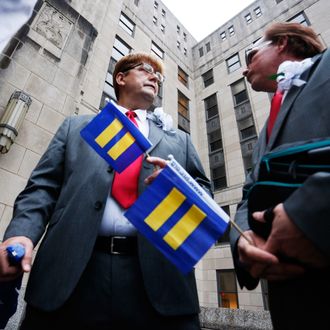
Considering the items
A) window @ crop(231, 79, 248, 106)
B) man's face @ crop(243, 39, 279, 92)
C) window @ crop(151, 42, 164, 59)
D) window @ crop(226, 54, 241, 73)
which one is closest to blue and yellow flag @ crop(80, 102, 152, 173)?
man's face @ crop(243, 39, 279, 92)

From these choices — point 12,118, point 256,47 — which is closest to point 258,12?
point 12,118

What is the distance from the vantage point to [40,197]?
5.86 feet

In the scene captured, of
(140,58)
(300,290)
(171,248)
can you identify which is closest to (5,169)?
(140,58)

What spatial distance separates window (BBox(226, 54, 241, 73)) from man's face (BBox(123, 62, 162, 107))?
21.7m

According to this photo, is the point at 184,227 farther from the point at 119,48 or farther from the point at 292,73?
the point at 119,48

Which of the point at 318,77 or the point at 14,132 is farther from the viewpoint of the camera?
the point at 14,132

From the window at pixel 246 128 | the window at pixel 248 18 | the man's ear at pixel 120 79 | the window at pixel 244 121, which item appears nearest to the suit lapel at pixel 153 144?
the man's ear at pixel 120 79

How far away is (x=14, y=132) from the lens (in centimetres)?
505

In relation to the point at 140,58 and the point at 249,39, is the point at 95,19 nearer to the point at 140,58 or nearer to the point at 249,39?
the point at 140,58

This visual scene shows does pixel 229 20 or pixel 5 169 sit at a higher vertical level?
pixel 229 20

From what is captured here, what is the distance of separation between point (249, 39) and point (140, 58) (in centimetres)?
2342

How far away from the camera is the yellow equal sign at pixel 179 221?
52.7 inches

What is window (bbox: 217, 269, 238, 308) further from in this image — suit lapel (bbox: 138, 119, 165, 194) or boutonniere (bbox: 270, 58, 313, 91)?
boutonniere (bbox: 270, 58, 313, 91)

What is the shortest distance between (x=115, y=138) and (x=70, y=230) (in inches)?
27.9
